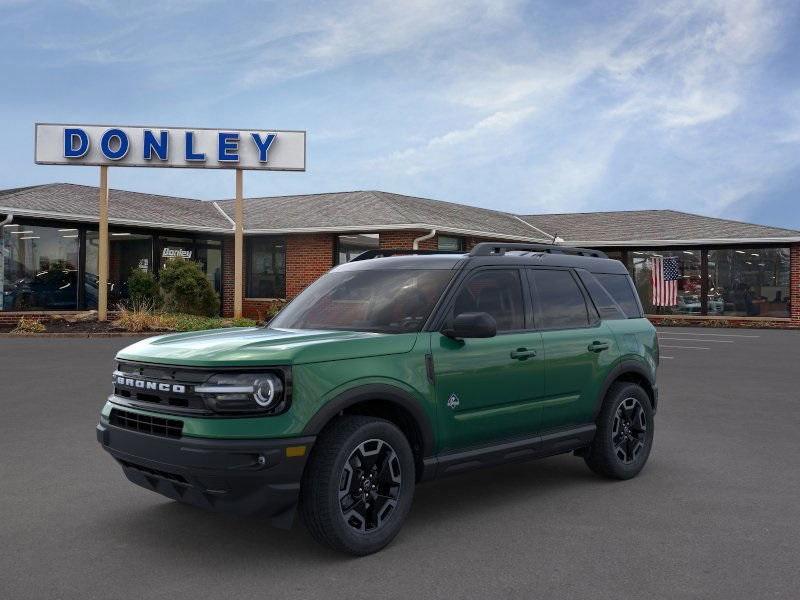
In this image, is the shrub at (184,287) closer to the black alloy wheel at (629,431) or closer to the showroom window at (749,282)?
the showroom window at (749,282)

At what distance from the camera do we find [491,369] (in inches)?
212

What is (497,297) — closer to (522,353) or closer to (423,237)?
(522,353)

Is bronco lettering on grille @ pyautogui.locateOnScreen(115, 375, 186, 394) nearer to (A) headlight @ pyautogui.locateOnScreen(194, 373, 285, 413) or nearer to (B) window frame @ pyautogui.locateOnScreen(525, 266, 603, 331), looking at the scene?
(A) headlight @ pyautogui.locateOnScreen(194, 373, 285, 413)

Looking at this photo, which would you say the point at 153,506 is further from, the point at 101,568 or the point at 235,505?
the point at 235,505

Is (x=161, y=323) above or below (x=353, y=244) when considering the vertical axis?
below

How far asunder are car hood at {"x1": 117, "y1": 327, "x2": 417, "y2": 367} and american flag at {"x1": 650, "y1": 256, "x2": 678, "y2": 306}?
2730 centimetres

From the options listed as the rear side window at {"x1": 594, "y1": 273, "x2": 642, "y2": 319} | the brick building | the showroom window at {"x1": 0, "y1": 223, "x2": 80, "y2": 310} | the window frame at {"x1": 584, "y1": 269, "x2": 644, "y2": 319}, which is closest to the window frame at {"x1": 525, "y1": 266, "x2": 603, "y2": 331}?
the window frame at {"x1": 584, "y1": 269, "x2": 644, "y2": 319}

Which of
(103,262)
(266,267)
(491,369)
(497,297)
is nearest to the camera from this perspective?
(491,369)

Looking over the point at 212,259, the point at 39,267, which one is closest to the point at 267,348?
the point at 39,267

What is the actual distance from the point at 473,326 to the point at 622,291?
2.66 meters

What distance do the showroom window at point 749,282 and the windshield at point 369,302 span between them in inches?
1061

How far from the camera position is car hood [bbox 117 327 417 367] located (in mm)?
4434

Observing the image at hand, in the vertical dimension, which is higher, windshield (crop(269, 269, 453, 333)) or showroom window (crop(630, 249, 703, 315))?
showroom window (crop(630, 249, 703, 315))

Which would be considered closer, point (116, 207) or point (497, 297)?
point (497, 297)
